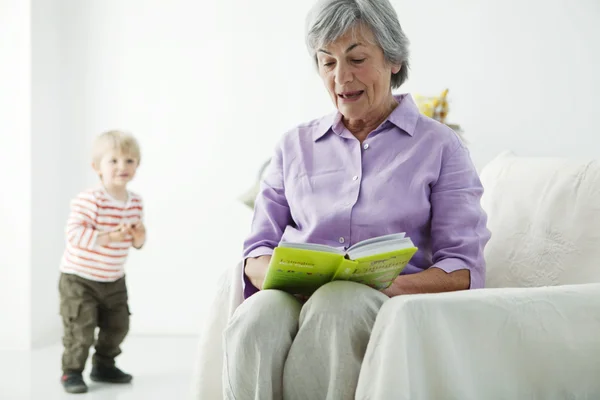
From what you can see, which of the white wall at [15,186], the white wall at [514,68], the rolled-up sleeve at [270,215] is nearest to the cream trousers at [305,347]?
the rolled-up sleeve at [270,215]

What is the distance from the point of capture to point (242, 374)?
1.50 m

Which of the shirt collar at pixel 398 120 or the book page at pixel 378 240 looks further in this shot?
the shirt collar at pixel 398 120

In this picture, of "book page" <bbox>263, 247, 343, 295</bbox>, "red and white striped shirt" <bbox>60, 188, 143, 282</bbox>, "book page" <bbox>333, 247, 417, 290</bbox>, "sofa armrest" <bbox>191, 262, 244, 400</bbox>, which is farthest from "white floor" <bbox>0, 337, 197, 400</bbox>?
"book page" <bbox>333, 247, 417, 290</bbox>

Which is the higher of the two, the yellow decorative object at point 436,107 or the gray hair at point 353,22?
the gray hair at point 353,22

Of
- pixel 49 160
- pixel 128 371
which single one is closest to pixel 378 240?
pixel 128 371

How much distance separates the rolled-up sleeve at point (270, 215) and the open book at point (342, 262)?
0.27m

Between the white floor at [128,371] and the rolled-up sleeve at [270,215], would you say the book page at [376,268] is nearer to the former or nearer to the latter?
the rolled-up sleeve at [270,215]

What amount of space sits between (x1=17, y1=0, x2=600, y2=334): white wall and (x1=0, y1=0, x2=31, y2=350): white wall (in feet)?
0.72

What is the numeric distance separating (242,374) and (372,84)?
0.73m

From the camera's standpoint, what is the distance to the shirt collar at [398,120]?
1.86 meters

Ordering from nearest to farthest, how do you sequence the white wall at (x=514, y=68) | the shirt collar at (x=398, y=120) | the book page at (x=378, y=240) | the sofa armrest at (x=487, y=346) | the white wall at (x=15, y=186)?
the sofa armrest at (x=487, y=346) → the book page at (x=378, y=240) → the shirt collar at (x=398, y=120) → the white wall at (x=514, y=68) → the white wall at (x=15, y=186)

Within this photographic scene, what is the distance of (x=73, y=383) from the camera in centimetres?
292

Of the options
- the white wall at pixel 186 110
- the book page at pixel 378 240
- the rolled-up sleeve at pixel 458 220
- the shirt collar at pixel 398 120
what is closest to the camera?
the book page at pixel 378 240

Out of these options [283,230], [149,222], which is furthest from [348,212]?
[149,222]
